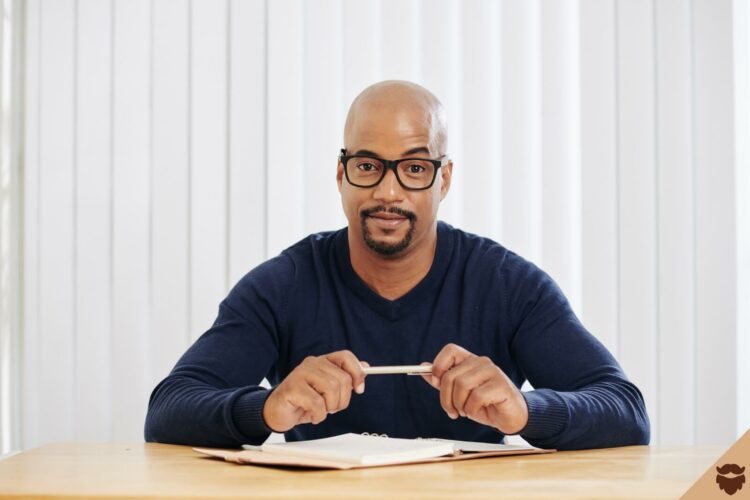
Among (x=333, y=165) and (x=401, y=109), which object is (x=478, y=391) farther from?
(x=333, y=165)

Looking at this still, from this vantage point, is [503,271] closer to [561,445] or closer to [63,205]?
[561,445]

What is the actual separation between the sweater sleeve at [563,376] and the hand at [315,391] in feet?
0.93

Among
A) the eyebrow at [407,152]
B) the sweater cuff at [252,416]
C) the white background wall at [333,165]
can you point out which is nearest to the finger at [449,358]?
the sweater cuff at [252,416]

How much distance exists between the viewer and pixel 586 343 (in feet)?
5.92

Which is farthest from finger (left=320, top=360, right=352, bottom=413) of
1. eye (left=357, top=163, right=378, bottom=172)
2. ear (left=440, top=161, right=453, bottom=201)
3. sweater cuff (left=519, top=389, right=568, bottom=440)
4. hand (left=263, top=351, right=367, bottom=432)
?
ear (left=440, top=161, right=453, bottom=201)

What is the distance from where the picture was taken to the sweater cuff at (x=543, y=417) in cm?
148

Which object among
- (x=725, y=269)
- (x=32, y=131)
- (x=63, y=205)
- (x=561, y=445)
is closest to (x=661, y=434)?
(x=725, y=269)

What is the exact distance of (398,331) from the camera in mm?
1968

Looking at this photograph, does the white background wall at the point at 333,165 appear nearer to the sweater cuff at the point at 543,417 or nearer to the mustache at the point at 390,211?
the mustache at the point at 390,211

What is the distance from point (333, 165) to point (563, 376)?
48.2 inches

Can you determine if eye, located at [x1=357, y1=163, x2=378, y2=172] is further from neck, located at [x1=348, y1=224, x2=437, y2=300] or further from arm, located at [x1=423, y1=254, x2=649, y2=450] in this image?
arm, located at [x1=423, y1=254, x2=649, y2=450]

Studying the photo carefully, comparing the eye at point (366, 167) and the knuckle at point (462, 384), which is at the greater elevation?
the eye at point (366, 167)

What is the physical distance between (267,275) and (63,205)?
1134 millimetres

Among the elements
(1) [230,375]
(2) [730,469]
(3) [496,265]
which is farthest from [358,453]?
(3) [496,265]
